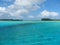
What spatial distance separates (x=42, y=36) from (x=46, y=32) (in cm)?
34

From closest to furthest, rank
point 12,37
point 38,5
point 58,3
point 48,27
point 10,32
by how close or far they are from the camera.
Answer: point 58,3 → point 38,5 → point 12,37 → point 10,32 → point 48,27

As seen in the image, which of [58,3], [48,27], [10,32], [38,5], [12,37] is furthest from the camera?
[48,27]

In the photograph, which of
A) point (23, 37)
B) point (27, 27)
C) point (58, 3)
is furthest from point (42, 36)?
point (58, 3)

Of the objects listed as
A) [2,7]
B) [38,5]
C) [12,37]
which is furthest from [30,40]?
[2,7]

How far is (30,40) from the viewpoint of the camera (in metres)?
3.30

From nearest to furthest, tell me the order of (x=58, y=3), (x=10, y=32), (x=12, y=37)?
(x=58, y=3) → (x=12, y=37) → (x=10, y=32)

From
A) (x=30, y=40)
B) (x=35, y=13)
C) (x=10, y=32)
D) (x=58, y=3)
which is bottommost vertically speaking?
(x=30, y=40)

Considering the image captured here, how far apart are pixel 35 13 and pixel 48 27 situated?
1.14 m

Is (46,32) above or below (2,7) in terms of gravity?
below

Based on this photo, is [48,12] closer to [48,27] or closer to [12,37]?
[48,27]

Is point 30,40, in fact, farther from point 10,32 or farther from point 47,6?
point 47,6

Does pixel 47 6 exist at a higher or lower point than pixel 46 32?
higher

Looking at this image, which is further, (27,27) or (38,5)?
(27,27)

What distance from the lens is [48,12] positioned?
325cm
